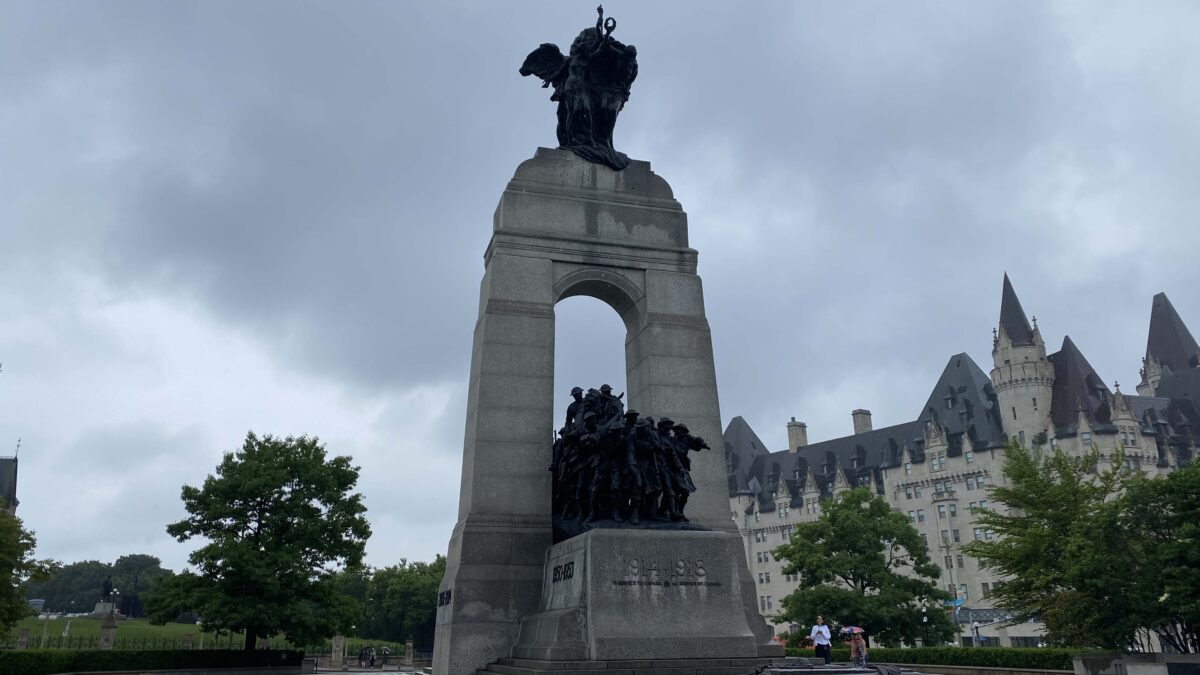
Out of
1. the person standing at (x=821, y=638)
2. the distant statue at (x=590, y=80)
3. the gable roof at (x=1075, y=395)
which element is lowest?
the person standing at (x=821, y=638)

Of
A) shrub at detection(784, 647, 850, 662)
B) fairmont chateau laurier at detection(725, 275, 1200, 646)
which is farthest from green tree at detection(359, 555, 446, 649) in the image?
shrub at detection(784, 647, 850, 662)

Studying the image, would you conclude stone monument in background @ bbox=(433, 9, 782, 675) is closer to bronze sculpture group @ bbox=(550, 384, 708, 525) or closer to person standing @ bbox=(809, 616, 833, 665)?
bronze sculpture group @ bbox=(550, 384, 708, 525)

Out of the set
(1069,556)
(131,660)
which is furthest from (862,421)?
(131,660)

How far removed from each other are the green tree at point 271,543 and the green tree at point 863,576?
24938 mm

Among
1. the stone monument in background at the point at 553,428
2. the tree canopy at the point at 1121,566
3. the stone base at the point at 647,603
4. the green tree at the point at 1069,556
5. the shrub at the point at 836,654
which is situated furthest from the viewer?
the shrub at the point at 836,654

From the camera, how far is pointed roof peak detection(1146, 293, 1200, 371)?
320ft

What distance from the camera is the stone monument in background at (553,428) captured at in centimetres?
1359

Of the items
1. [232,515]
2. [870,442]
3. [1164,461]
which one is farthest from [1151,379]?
[232,515]

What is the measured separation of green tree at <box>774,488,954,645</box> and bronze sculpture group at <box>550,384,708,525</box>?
3459cm

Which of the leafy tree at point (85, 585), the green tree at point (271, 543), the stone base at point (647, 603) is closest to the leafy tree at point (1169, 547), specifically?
the stone base at point (647, 603)

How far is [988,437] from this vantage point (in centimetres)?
8862

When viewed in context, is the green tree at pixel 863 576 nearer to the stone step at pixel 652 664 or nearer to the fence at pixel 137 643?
the fence at pixel 137 643

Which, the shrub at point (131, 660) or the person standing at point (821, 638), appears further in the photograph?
the shrub at point (131, 660)

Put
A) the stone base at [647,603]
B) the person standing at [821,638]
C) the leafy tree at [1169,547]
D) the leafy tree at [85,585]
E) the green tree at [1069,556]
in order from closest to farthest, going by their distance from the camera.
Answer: the stone base at [647,603]
the person standing at [821,638]
the leafy tree at [1169,547]
the green tree at [1069,556]
the leafy tree at [85,585]
